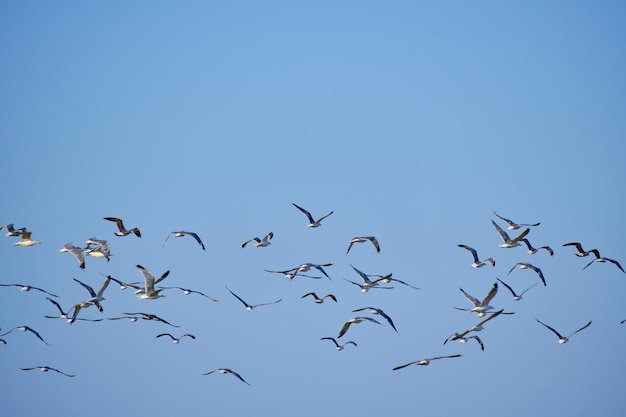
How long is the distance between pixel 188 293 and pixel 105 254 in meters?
8.36

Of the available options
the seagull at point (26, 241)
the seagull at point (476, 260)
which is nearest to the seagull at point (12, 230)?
the seagull at point (26, 241)

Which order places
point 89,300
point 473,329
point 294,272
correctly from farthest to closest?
1. point 294,272
2. point 89,300
3. point 473,329

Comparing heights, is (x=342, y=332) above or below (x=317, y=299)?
below

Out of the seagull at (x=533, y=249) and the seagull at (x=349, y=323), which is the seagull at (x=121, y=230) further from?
the seagull at (x=533, y=249)

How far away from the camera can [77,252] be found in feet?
141

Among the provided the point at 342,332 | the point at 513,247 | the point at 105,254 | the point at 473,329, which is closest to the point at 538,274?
the point at 513,247

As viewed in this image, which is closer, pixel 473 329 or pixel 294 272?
pixel 473 329

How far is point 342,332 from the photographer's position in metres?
45.2

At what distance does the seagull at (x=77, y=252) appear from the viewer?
41803 millimetres

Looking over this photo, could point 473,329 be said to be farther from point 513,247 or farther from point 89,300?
point 89,300

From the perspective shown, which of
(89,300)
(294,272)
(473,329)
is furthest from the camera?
(294,272)

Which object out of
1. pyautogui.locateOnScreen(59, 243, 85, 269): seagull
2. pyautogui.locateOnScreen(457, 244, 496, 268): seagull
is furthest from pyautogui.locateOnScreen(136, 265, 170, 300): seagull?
pyautogui.locateOnScreen(457, 244, 496, 268): seagull

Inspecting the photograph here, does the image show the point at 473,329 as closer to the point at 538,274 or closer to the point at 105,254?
the point at 538,274

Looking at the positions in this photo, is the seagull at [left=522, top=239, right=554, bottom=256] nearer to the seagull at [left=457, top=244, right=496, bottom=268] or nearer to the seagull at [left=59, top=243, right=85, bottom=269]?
the seagull at [left=457, top=244, right=496, bottom=268]
